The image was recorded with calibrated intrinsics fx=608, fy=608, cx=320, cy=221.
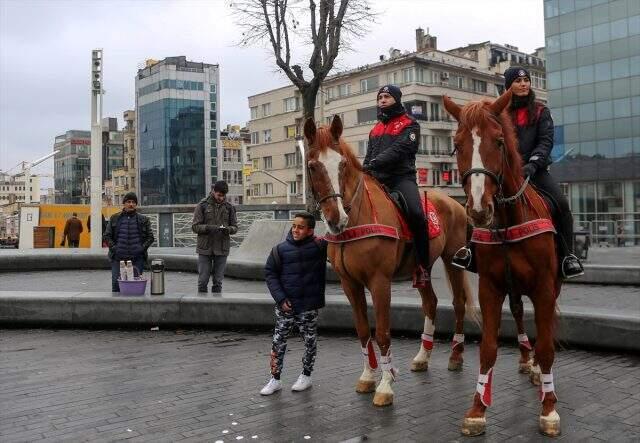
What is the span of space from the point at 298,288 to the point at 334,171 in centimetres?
148

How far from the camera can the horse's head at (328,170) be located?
5402 millimetres

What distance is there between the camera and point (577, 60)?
61062mm

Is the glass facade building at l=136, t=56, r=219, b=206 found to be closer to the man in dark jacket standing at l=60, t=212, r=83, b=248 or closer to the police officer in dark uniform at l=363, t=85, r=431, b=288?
the man in dark jacket standing at l=60, t=212, r=83, b=248

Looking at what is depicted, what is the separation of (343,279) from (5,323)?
23.1 ft

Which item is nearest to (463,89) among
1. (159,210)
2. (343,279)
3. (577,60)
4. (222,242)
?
(577,60)

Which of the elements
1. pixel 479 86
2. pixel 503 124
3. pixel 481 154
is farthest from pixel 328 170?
pixel 479 86

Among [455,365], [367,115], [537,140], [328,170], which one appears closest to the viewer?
[328,170]

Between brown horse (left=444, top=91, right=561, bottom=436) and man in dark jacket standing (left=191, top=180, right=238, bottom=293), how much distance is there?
22.9 ft

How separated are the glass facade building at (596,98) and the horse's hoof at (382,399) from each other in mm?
56528

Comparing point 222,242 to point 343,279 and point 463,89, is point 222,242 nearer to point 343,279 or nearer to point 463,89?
point 343,279

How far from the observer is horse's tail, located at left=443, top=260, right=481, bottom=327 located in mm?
7316

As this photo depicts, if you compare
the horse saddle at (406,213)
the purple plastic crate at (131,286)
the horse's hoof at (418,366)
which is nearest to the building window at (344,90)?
the purple plastic crate at (131,286)

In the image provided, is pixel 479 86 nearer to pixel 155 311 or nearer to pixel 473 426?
pixel 155 311

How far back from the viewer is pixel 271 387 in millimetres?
6180
